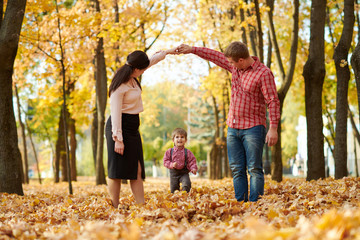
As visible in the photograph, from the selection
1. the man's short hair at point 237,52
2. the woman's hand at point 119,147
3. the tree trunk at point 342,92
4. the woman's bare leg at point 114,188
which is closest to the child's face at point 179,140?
the woman's bare leg at point 114,188

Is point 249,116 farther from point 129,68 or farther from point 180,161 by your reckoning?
point 180,161

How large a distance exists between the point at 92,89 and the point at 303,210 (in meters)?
16.9

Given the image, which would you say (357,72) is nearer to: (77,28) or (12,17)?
(12,17)

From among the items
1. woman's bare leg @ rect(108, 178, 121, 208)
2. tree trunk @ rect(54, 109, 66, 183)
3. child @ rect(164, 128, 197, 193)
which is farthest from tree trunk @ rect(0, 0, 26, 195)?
tree trunk @ rect(54, 109, 66, 183)

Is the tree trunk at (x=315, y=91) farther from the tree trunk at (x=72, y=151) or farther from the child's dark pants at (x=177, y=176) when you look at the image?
the tree trunk at (x=72, y=151)

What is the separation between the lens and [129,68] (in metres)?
4.96

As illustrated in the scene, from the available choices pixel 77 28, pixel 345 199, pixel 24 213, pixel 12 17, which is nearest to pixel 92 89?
pixel 77 28

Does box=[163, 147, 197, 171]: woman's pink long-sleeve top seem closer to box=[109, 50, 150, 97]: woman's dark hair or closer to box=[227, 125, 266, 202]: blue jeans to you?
box=[227, 125, 266, 202]: blue jeans

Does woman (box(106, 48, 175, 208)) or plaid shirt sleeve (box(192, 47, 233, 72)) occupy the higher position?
plaid shirt sleeve (box(192, 47, 233, 72))

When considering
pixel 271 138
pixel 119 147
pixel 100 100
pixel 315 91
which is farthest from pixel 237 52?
pixel 100 100

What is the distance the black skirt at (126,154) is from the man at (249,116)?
121cm

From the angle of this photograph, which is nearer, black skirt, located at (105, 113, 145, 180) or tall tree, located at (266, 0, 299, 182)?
black skirt, located at (105, 113, 145, 180)

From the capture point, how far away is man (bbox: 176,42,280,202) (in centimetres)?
483

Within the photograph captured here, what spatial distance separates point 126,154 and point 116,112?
1.75ft
